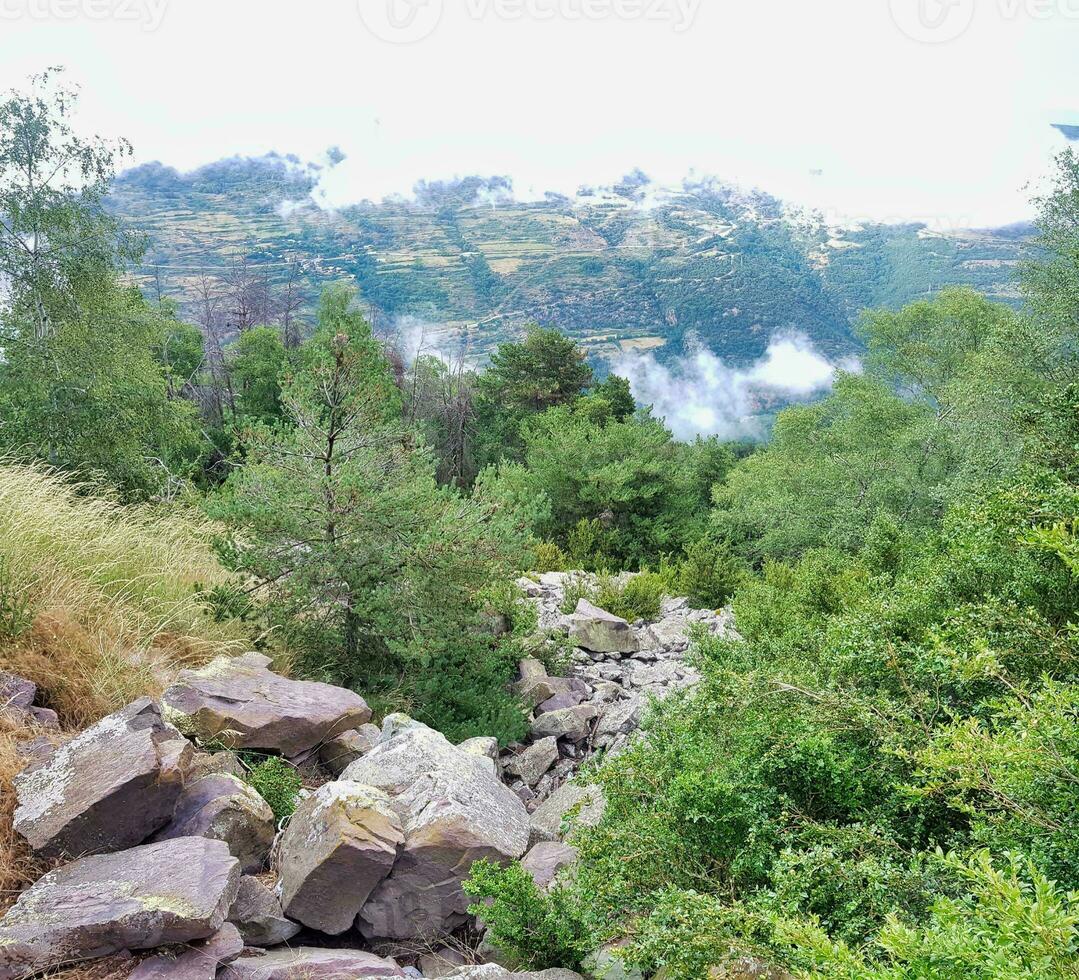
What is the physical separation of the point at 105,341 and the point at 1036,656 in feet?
47.5

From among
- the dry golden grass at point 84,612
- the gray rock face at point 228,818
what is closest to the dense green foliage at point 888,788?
the gray rock face at point 228,818

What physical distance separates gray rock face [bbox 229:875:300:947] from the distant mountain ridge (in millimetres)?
75445

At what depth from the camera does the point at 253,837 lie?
3.79 m

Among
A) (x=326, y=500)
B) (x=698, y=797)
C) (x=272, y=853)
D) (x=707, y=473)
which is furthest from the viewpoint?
(x=707, y=473)

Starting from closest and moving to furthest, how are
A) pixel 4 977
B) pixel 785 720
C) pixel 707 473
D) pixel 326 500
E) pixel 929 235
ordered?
1. pixel 4 977
2. pixel 785 720
3. pixel 326 500
4. pixel 707 473
5. pixel 929 235

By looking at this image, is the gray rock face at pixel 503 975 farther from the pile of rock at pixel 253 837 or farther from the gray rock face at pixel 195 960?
the gray rock face at pixel 195 960

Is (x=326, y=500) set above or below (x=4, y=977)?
above

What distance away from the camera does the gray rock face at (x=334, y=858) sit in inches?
138

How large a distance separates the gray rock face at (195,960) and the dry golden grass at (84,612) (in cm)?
84

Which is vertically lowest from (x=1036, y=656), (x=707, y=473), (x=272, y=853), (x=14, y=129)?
(x=707, y=473)

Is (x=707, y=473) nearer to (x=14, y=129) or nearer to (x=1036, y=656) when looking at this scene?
(x=14, y=129)

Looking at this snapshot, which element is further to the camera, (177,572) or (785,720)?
(177,572)

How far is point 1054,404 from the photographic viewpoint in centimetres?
434

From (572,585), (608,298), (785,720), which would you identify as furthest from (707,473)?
(608,298)
